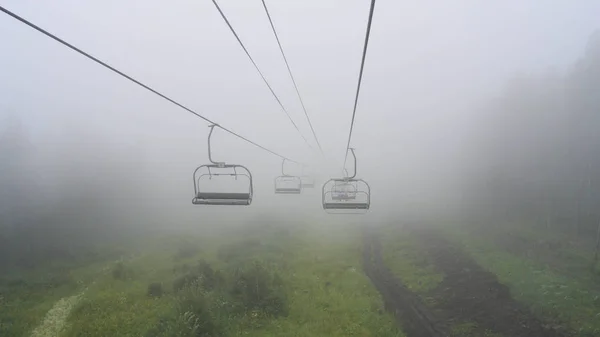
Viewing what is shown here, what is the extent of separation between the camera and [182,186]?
9994cm

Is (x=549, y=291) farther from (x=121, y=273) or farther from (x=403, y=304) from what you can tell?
(x=121, y=273)

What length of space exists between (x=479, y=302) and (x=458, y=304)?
1.62 metres

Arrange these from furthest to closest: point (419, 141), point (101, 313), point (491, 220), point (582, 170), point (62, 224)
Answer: point (419, 141)
point (62, 224)
point (491, 220)
point (582, 170)
point (101, 313)

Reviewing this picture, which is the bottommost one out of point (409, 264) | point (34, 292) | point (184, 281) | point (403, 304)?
point (34, 292)

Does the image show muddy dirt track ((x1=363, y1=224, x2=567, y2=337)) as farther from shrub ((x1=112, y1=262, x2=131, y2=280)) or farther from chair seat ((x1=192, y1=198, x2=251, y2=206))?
shrub ((x1=112, y1=262, x2=131, y2=280))

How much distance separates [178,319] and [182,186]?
80.6m

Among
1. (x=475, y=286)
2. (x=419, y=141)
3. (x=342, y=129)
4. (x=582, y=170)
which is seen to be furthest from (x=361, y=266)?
(x=342, y=129)

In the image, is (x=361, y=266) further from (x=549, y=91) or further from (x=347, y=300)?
(x=549, y=91)

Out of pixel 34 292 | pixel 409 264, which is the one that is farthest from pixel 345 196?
pixel 34 292

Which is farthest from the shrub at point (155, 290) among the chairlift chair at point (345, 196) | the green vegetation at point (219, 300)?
the chairlift chair at point (345, 196)

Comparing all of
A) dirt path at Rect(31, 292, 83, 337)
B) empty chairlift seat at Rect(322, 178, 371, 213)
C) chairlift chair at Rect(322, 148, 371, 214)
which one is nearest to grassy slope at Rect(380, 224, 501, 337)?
empty chairlift seat at Rect(322, 178, 371, 213)

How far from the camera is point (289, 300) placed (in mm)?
29125

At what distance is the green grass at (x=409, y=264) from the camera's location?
35.7m

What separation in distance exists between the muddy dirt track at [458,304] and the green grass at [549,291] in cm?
99
